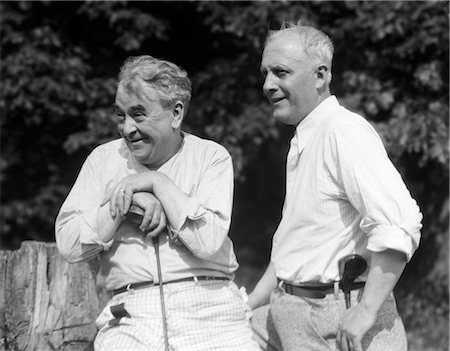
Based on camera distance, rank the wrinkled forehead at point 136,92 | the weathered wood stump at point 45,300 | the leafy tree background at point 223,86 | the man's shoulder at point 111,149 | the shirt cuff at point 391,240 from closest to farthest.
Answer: the shirt cuff at point 391,240
the wrinkled forehead at point 136,92
the man's shoulder at point 111,149
the weathered wood stump at point 45,300
the leafy tree background at point 223,86

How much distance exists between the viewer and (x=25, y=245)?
4.06 metres

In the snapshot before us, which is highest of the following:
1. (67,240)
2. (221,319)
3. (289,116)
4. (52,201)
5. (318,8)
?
(318,8)

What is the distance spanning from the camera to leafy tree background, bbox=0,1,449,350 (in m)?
6.80

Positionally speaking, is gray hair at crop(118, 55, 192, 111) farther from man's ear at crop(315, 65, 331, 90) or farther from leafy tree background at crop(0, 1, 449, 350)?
leafy tree background at crop(0, 1, 449, 350)

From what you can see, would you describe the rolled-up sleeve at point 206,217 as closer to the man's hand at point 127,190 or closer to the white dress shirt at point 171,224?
the white dress shirt at point 171,224

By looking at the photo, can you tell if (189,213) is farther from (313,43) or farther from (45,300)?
(45,300)

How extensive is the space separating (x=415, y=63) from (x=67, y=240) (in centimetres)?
466

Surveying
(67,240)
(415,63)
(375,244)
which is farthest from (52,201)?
(375,244)

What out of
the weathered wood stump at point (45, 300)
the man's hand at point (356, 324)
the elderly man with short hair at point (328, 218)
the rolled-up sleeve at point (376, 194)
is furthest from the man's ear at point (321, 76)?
the weathered wood stump at point (45, 300)

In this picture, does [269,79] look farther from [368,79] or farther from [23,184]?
[23,184]

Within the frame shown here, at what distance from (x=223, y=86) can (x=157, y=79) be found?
4.04 m

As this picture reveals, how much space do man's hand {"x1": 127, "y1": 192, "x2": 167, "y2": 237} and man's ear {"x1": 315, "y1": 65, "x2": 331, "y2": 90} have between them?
2.50 ft

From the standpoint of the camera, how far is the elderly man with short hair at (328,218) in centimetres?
281

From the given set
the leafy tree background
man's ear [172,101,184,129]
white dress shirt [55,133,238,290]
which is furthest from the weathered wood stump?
the leafy tree background
